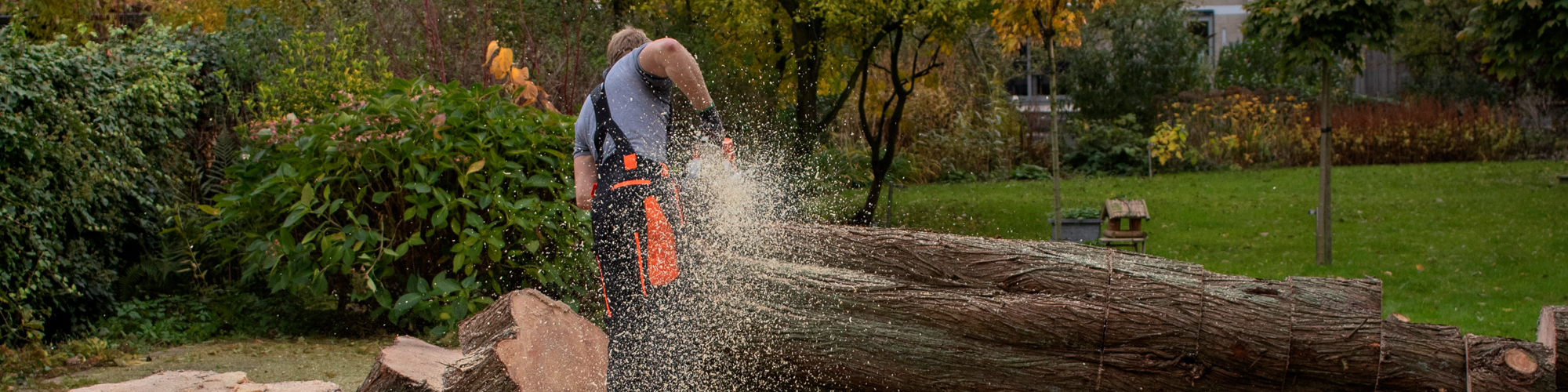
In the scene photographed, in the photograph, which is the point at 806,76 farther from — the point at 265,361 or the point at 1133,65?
the point at 1133,65

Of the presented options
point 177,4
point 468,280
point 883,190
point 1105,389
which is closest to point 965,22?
point 883,190

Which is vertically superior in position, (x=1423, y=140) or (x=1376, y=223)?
(x=1423, y=140)

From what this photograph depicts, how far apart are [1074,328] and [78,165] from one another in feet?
13.4

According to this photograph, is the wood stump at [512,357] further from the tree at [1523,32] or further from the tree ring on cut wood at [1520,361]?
the tree at [1523,32]

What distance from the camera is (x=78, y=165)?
4.46 meters

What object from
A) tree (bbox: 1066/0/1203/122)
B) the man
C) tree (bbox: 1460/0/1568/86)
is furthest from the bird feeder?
tree (bbox: 1066/0/1203/122)

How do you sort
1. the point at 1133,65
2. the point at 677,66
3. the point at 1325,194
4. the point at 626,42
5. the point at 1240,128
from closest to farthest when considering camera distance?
1. the point at 677,66
2. the point at 626,42
3. the point at 1325,194
4. the point at 1240,128
5. the point at 1133,65

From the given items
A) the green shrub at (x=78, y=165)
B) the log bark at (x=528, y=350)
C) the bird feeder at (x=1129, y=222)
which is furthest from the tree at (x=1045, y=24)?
the green shrub at (x=78, y=165)

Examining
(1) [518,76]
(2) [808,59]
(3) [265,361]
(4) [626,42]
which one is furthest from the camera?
(2) [808,59]

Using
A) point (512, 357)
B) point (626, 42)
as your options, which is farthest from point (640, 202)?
point (512, 357)

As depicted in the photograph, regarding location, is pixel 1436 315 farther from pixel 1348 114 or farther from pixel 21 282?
pixel 1348 114

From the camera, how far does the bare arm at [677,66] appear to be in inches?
115

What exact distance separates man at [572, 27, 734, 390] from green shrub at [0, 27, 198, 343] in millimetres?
2465

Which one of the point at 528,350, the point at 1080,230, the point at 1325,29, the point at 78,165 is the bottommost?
the point at 1080,230
